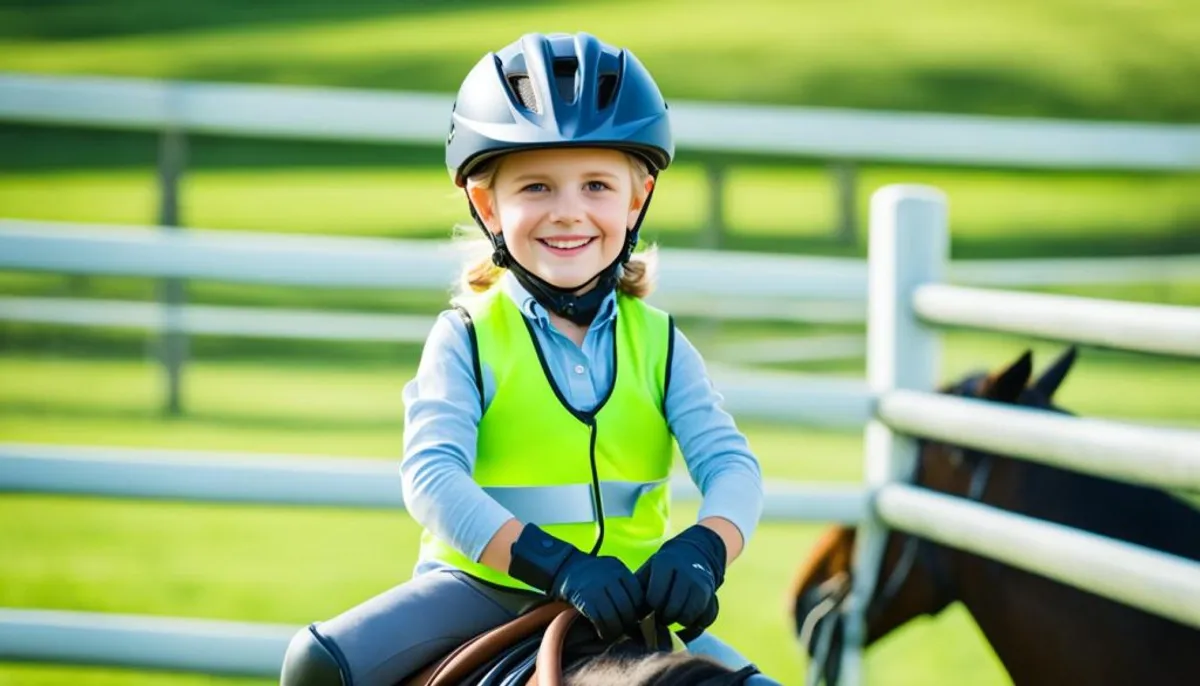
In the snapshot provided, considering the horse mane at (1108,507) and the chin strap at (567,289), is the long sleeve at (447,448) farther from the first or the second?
the horse mane at (1108,507)

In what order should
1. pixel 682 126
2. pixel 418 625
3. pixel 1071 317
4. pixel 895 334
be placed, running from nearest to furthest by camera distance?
pixel 418 625, pixel 1071 317, pixel 895 334, pixel 682 126

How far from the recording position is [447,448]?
7.62 ft

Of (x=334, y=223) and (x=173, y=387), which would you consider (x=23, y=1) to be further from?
(x=173, y=387)

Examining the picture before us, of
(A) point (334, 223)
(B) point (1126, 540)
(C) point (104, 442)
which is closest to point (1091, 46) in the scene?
(A) point (334, 223)

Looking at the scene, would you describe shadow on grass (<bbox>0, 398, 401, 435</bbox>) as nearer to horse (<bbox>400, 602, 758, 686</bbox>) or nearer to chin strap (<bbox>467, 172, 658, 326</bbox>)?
chin strap (<bbox>467, 172, 658, 326</bbox>)

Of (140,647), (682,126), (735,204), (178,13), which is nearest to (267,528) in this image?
(682,126)

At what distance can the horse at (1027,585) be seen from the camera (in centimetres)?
332

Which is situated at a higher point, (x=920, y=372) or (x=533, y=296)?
(x=533, y=296)

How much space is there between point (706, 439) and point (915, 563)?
1677mm

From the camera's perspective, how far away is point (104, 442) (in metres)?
9.48

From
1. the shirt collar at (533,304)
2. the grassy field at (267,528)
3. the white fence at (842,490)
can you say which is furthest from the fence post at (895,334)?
the shirt collar at (533,304)

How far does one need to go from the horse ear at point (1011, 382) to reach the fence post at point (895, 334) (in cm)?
34

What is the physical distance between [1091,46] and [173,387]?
856 inches

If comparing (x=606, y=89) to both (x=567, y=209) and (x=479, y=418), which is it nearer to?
(x=567, y=209)
